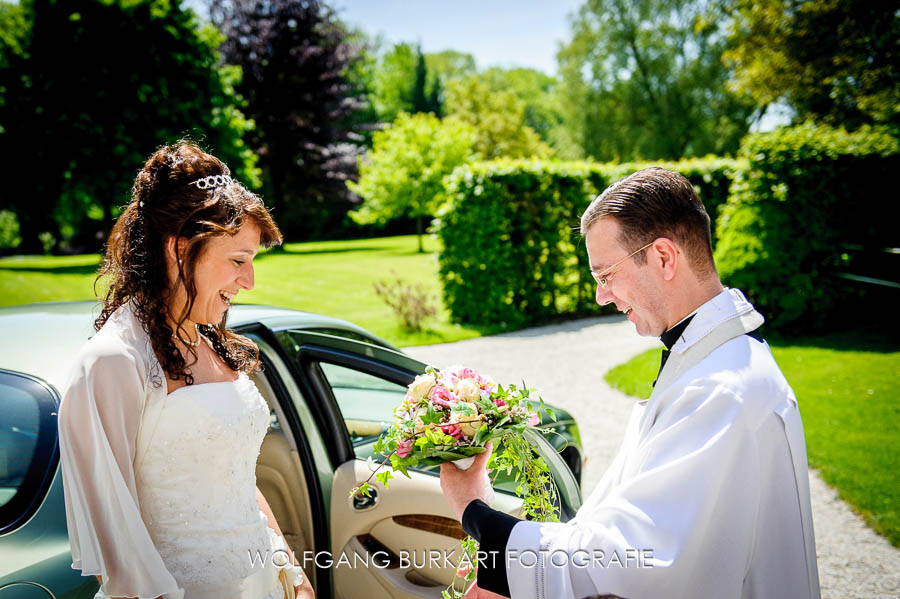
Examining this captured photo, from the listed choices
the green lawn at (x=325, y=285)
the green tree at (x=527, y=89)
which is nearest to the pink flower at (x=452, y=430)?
the green lawn at (x=325, y=285)

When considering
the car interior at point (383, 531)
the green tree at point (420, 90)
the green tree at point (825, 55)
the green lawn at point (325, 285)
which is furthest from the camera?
the green tree at point (420, 90)

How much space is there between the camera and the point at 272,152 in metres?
32.7

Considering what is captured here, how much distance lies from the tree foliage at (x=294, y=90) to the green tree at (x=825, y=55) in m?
21.0

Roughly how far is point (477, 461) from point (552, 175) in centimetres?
1122

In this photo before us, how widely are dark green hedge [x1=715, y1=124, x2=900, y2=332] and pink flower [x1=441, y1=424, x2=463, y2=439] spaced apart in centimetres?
999

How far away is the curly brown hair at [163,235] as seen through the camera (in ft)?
6.22

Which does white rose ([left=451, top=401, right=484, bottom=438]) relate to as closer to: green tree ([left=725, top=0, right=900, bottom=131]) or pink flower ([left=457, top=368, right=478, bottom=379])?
pink flower ([left=457, top=368, right=478, bottom=379])

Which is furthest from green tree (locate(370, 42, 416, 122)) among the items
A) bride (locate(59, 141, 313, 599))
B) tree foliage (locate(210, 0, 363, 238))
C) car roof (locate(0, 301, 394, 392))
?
bride (locate(59, 141, 313, 599))

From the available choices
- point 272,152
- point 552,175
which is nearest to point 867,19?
point 552,175

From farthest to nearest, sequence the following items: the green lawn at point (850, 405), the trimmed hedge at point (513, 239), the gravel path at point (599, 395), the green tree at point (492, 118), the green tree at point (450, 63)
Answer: the green tree at point (450, 63) < the green tree at point (492, 118) < the trimmed hedge at point (513, 239) < the green lawn at point (850, 405) < the gravel path at point (599, 395)

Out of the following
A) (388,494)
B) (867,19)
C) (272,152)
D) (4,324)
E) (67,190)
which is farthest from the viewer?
(272,152)

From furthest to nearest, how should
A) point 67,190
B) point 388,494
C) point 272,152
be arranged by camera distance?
1. point 272,152
2. point 67,190
3. point 388,494

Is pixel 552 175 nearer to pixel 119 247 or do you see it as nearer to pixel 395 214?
pixel 119 247

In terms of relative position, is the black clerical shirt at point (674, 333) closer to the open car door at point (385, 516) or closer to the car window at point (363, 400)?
the open car door at point (385, 516)
